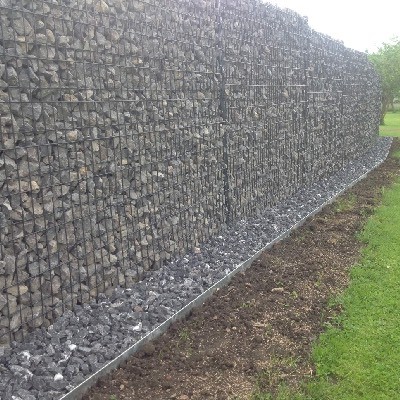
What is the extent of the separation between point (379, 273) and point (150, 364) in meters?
3.05

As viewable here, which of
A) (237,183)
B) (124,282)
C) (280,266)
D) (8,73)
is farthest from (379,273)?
(8,73)

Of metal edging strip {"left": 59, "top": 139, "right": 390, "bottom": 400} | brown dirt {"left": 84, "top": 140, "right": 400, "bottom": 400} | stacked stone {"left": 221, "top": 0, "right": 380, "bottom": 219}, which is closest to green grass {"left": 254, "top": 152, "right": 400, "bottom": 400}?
brown dirt {"left": 84, "top": 140, "right": 400, "bottom": 400}

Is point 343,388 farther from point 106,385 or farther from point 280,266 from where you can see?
point 280,266

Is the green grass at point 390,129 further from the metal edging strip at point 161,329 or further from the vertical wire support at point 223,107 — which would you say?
the metal edging strip at point 161,329

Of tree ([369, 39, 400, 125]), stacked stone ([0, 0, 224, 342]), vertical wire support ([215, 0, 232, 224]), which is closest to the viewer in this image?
stacked stone ([0, 0, 224, 342])

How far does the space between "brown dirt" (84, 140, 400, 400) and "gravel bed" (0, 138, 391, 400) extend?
16cm

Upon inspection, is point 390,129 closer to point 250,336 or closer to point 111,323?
point 250,336

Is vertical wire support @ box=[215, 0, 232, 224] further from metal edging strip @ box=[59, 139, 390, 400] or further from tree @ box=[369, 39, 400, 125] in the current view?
tree @ box=[369, 39, 400, 125]

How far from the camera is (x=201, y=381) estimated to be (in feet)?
11.1

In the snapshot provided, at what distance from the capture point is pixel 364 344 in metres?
3.95

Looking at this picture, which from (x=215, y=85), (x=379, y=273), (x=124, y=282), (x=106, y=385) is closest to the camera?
(x=106, y=385)

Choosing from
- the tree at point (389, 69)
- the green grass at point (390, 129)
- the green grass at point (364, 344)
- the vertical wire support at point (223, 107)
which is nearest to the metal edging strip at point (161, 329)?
the vertical wire support at point (223, 107)

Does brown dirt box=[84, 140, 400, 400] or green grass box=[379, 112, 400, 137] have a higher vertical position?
brown dirt box=[84, 140, 400, 400]

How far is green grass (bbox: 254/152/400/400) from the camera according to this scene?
3328 millimetres
